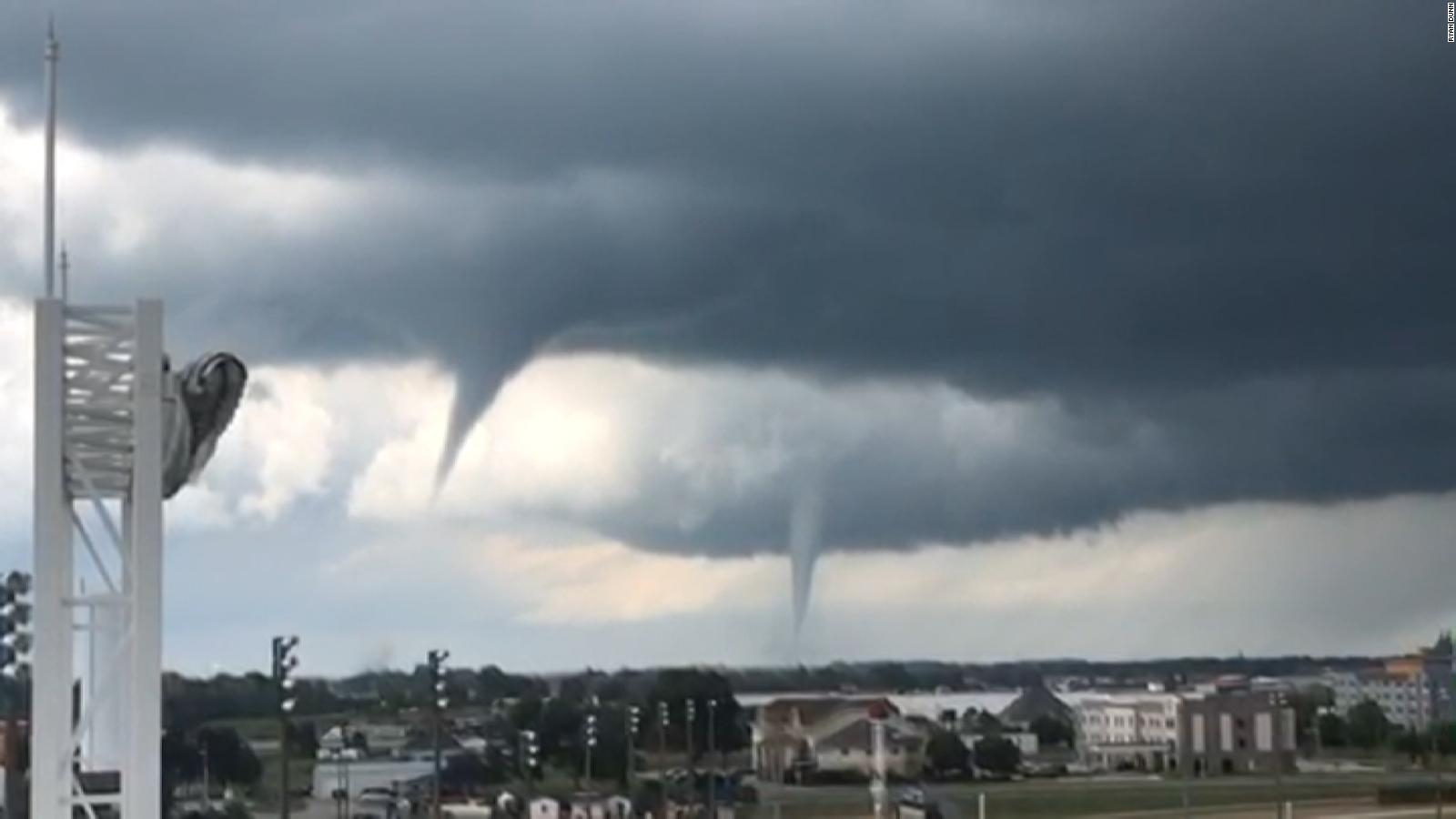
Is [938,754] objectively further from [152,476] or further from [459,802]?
[152,476]

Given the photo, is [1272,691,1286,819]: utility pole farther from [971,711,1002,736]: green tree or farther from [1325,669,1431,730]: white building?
[1325,669,1431,730]: white building

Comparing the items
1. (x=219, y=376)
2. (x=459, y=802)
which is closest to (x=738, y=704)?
(x=459, y=802)

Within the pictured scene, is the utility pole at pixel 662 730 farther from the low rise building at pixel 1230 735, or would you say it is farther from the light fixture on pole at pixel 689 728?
Answer: the low rise building at pixel 1230 735

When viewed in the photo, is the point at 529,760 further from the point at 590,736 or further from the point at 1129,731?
the point at 1129,731

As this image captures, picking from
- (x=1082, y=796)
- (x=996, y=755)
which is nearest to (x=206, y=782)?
(x=1082, y=796)

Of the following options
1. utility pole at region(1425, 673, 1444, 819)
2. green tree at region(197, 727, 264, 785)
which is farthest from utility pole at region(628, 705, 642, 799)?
utility pole at region(1425, 673, 1444, 819)

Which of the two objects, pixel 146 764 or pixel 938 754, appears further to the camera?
pixel 938 754
